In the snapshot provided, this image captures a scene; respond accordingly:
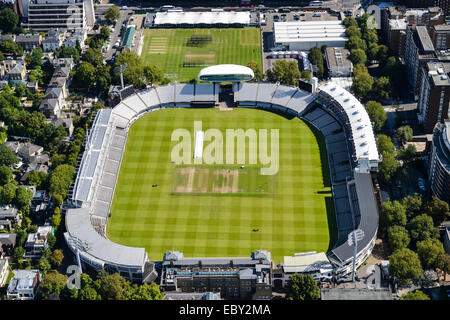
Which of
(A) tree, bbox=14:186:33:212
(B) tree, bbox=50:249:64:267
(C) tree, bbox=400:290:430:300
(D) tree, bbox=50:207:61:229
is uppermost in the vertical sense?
(A) tree, bbox=14:186:33:212

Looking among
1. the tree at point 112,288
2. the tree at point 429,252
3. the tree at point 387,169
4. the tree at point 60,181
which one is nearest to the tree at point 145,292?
the tree at point 112,288

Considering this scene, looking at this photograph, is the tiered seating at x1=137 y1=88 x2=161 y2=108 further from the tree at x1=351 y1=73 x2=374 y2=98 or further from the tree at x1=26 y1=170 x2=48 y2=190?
the tree at x1=351 y1=73 x2=374 y2=98

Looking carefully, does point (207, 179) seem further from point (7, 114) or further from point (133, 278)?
point (7, 114)

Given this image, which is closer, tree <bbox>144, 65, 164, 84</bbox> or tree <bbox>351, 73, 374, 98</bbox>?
tree <bbox>351, 73, 374, 98</bbox>

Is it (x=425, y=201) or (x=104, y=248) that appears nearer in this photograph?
(x=104, y=248)

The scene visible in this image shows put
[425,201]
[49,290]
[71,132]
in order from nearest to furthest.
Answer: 1. [49,290]
2. [425,201]
3. [71,132]

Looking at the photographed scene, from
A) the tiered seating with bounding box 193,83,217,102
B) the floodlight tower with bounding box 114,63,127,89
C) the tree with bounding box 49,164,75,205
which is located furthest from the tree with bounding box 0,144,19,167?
the tiered seating with bounding box 193,83,217,102

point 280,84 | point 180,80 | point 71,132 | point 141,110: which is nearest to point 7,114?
point 71,132
